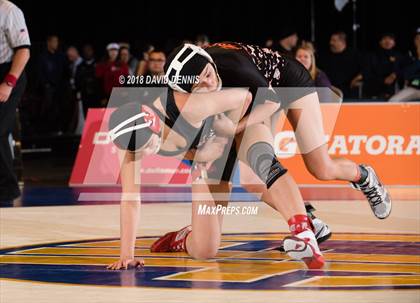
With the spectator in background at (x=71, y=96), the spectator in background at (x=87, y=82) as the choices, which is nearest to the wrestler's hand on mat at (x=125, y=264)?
the spectator in background at (x=87, y=82)

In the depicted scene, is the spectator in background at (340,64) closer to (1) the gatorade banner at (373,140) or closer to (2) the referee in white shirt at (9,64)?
(1) the gatorade banner at (373,140)

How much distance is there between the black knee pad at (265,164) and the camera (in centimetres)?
651

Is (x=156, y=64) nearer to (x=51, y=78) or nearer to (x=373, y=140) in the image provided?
(x=373, y=140)

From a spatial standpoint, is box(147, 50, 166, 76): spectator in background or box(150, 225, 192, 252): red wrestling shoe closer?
box(150, 225, 192, 252): red wrestling shoe

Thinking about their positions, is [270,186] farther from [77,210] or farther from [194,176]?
[77,210]

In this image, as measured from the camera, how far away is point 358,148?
38.8 ft

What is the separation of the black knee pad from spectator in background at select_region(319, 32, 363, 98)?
9.07m

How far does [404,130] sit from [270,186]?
551 centimetres

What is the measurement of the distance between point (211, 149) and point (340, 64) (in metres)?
8.99

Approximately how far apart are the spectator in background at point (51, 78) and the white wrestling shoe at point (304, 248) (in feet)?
45.4

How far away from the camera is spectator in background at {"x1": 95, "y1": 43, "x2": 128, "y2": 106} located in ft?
54.1

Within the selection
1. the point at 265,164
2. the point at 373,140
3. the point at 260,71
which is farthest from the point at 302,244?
the point at 373,140

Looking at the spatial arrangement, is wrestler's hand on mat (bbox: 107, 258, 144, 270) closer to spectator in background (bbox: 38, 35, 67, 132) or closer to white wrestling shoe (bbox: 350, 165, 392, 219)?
white wrestling shoe (bbox: 350, 165, 392, 219)

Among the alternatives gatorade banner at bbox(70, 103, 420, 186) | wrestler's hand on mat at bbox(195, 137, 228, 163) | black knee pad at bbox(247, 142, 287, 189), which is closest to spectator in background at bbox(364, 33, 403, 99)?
gatorade banner at bbox(70, 103, 420, 186)
